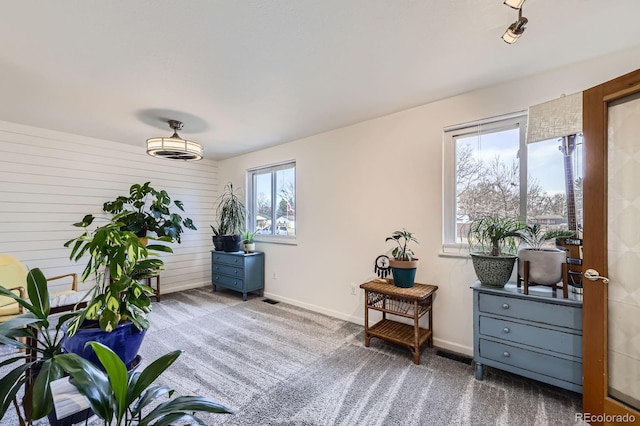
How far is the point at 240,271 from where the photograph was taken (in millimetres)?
4082

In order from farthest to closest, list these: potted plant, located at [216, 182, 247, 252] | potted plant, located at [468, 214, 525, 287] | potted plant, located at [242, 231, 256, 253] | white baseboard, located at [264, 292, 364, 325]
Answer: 1. potted plant, located at [216, 182, 247, 252]
2. potted plant, located at [242, 231, 256, 253]
3. white baseboard, located at [264, 292, 364, 325]
4. potted plant, located at [468, 214, 525, 287]

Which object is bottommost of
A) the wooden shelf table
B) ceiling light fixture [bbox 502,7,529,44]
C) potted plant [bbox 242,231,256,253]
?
the wooden shelf table

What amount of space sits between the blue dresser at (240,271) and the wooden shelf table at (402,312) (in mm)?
2034

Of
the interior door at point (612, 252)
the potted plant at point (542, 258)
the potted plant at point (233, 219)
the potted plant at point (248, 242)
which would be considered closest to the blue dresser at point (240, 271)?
the potted plant at point (248, 242)

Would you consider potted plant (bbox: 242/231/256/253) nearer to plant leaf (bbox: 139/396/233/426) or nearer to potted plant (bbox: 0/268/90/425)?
potted plant (bbox: 0/268/90/425)

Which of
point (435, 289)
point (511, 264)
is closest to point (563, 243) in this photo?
point (511, 264)

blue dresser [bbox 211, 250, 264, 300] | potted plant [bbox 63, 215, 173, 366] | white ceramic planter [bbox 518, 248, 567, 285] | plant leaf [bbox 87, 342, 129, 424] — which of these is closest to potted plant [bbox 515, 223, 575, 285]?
white ceramic planter [bbox 518, 248, 567, 285]

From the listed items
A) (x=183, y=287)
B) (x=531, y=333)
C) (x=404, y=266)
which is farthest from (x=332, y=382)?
(x=183, y=287)

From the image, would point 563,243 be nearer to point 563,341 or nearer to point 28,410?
point 563,341

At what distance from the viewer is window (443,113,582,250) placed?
2109 mm

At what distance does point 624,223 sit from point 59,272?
5630mm

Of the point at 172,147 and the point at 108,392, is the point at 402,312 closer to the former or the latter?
the point at 108,392

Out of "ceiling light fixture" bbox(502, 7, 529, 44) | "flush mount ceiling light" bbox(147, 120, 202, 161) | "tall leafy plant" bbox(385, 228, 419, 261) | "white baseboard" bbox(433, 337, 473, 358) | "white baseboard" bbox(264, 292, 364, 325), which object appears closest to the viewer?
"ceiling light fixture" bbox(502, 7, 529, 44)

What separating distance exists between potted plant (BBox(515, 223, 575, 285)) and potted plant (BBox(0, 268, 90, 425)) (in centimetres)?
260
